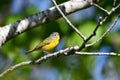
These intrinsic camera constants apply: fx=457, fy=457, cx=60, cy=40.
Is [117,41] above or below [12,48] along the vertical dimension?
below

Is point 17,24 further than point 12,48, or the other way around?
point 12,48

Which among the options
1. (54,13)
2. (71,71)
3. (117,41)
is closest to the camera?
(54,13)

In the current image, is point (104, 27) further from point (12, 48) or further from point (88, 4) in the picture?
point (12, 48)

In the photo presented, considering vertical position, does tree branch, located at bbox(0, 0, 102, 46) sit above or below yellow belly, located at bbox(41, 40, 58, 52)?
above

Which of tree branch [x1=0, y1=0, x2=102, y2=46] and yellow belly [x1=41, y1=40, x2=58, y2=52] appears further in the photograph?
yellow belly [x1=41, y1=40, x2=58, y2=52]

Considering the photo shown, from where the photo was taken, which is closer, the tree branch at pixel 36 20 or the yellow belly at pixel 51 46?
the tree branch at pixel 36 20

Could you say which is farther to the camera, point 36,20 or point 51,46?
point 51,46

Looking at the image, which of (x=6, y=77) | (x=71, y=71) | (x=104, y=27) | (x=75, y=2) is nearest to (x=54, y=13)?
(x=75, y=2)

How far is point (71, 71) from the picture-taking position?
3494 millimetres

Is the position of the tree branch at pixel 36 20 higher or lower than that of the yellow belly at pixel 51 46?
higher

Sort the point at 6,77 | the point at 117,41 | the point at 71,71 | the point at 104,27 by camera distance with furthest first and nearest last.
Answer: the point at 6,77 → the point at 71,71 → the point at 117,41 → the point at 104,27

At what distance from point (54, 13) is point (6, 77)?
1.77 meters

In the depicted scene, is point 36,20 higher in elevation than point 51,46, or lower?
higher

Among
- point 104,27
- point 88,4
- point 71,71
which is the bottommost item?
point 71,71
